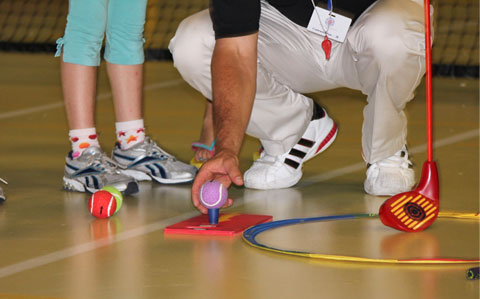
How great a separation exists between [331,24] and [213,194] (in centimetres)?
84

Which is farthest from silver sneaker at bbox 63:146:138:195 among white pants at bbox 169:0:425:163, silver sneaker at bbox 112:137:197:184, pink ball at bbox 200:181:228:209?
pink ball at bbox 200:181:228:209

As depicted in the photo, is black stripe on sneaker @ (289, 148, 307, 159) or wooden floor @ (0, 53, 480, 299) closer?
wooden floor @ (0, 53, 480, 299)

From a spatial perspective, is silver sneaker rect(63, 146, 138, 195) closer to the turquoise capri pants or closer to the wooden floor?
the wooden floor

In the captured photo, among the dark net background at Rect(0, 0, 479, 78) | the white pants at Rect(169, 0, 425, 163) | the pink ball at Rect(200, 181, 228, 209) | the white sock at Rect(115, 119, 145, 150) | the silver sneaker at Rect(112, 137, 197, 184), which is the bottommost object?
the pink ball at Rect(200, 181, 228, 209)

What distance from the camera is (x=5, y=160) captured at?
3383 millimetres

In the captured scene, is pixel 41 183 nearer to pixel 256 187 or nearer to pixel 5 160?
pixel 5 160

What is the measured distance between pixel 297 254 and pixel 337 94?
302cm

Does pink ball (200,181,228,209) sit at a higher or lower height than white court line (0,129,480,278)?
higher

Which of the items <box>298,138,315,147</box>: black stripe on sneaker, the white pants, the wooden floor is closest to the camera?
the wooden floor

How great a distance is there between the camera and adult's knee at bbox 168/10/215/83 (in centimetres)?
290

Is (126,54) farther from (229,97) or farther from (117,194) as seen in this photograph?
(229,97)

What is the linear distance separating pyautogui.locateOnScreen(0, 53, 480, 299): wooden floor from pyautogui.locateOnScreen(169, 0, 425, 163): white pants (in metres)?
0.20

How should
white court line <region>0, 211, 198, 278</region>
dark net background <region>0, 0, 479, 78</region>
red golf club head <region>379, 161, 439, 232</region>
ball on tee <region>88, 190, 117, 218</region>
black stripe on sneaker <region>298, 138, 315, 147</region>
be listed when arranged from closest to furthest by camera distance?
1. white court line <region>0, 211, 198, 278</region>
2. red golf club head <region>379, 161, 439, 232</region>
3. ball on tee <region>88, 190, 117, 218</region>
4. black stripe on sneaker <region>298, 138, 315, 147</region>
5. dark net background <region>0, 0, 479, 78</region>

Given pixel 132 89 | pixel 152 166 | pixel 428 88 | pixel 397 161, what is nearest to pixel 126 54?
pixel 132 89
